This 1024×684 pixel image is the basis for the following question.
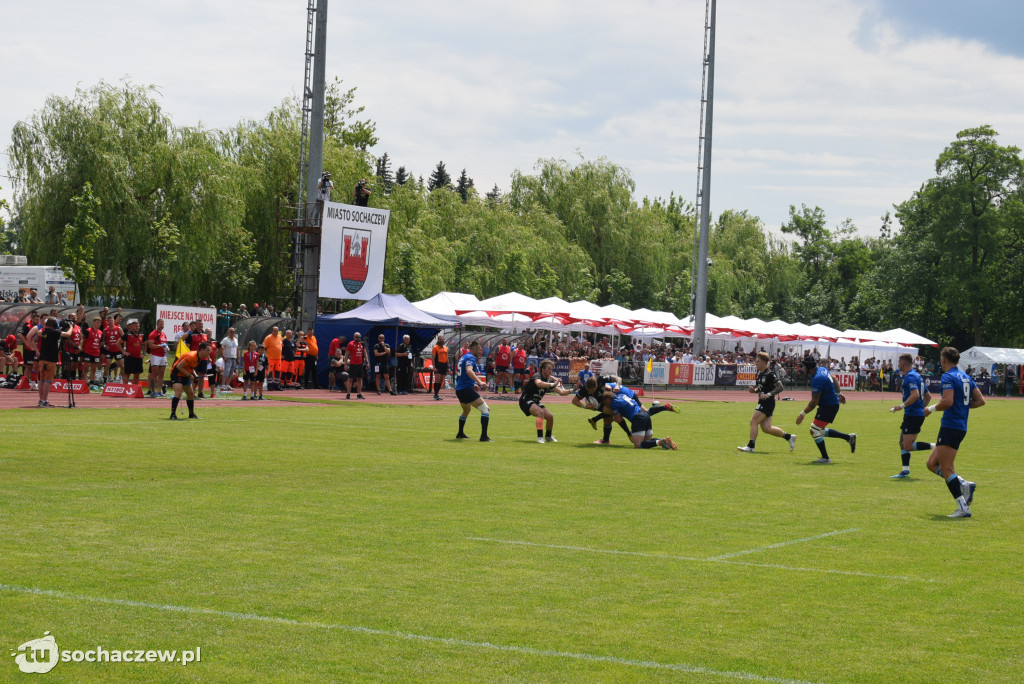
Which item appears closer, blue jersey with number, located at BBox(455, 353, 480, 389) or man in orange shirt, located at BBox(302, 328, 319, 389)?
blue jersey with number, located at BBox(455, 353, 480, 389)

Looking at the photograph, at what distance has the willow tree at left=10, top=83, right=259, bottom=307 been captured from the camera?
130ft

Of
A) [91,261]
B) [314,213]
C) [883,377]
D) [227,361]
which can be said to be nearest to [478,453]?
[227,361]

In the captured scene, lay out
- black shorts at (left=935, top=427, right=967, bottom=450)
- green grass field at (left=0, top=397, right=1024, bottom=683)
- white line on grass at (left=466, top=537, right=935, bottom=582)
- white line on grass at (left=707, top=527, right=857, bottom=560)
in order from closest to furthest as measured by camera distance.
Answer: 1. green grass field at (left=0, top=397, right=1024, bottom=683)
2. white line on grass at (left=466, top=537, right=935, bottom=582)
3. white line on grass at (left=707, top=527, right=857, bottom=560)
4. black shorts at (left=935, top=427, right=967, bottom=450)

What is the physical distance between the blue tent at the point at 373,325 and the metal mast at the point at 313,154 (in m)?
1.80

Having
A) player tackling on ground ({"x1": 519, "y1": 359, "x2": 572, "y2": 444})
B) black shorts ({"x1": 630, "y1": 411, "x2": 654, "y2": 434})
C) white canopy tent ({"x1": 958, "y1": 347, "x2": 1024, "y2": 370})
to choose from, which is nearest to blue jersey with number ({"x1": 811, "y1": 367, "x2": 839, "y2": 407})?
black shorts ({"x1": 630, "y1": 411, "x2": 654, "y2": 434})

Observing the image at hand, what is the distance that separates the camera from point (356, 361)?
32156 mm

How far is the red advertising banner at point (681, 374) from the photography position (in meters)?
48.3

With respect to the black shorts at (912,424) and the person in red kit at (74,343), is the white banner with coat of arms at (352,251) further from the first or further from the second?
the black shorts at (912,424)

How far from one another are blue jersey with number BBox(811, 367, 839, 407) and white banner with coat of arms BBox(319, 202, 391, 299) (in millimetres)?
22724

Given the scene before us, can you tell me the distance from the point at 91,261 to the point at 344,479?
2869 cm

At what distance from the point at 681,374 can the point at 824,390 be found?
30.1 m

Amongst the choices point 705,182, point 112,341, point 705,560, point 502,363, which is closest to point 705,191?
point 705,182

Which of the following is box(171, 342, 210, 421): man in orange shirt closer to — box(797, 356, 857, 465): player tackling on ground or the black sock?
box(797, 356, 857, 465): player tackling on ground

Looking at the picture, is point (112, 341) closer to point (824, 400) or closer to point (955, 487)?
point (824, 400)
